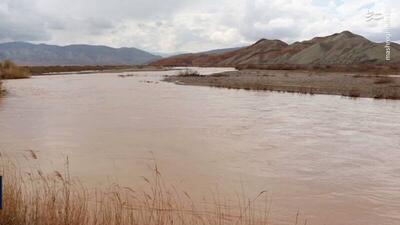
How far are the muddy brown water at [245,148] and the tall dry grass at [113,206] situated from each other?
0.48 metres

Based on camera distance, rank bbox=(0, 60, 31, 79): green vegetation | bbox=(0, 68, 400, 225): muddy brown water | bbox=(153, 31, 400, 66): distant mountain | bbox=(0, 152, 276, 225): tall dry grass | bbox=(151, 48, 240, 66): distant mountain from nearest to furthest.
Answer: bbox=(0, 152, 276, 225): tall dry grass
bbox=(0, 68, 400, 225): muddy brown water
bbox=(0, 60, 31, 79): green vegetation
bbox=(153, 31, 400, 66): distant mountain
bbox=(151, 48, 240, 66): distant mountain

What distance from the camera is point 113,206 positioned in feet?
23.9

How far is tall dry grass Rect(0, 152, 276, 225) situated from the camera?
5625mm

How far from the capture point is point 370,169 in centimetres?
1067

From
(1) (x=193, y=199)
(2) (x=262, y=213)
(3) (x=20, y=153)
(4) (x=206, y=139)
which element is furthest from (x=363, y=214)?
(3) (x=20, y=153)

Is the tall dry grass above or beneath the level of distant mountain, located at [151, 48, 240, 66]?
beneath

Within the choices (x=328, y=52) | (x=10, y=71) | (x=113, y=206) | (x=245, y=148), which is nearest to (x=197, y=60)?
(x=328, y=52)

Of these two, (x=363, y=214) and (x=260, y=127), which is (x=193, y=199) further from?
(x=260, y=127)

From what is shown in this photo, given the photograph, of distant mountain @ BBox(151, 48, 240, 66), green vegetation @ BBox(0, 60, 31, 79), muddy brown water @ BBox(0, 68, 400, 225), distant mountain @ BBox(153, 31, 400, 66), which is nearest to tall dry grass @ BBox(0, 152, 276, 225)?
muddy brown water @ BBox(0, 68, 400, 225)

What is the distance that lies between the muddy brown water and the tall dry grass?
0.48 metres

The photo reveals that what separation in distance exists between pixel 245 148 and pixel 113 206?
6.29m

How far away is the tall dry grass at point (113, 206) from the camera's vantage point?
562 centimetres

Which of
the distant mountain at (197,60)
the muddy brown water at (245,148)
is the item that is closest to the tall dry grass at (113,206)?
the muddy brown water at (245,148)

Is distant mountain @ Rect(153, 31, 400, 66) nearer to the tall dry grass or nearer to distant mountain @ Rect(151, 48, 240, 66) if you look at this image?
distant mountain @ Rect(151, 48, 240, 66)
